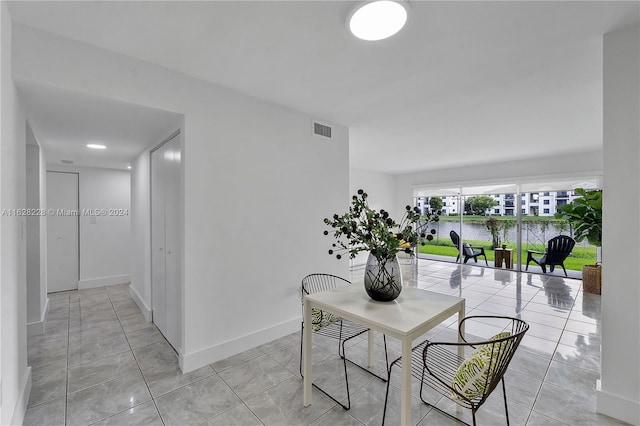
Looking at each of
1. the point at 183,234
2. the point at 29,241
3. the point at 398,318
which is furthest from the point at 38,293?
the point at 398,318

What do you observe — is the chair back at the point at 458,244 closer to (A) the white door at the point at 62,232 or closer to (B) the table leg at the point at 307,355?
(B) the table leg at the point at 307,355

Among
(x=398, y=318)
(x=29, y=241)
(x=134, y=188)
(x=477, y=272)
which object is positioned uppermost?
(x=134, y=188)

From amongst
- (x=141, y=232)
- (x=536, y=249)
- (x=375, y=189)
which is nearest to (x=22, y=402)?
(x=141, y=232)

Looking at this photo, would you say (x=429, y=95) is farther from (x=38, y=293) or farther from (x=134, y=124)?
(x=38, y=293)

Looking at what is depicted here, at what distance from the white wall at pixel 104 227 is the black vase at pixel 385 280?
5229 millimetres

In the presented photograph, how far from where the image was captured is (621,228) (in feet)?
5.75

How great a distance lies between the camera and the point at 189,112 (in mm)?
2395

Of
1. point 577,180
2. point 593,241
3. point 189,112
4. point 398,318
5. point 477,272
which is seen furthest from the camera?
point 477,272

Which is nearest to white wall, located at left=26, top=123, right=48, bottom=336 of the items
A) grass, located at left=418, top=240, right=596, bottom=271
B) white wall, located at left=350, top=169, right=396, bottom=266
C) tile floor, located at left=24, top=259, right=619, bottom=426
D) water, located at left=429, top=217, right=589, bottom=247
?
tile floor, located at left=24, top=259, right=619, bottom=426

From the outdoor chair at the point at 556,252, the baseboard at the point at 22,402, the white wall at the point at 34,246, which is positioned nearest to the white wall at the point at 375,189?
the outdoor chair at the point at 556,252

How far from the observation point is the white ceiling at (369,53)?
1637 millimetres

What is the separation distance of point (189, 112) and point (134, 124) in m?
0.66

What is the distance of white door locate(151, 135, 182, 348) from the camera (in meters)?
2.65

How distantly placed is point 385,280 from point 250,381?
1414mm
